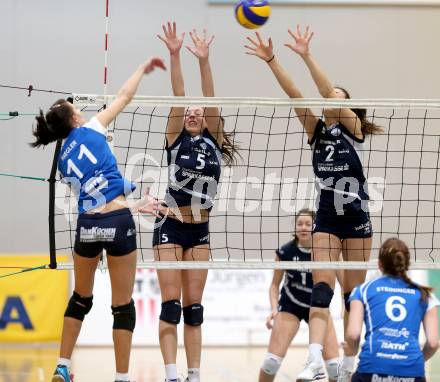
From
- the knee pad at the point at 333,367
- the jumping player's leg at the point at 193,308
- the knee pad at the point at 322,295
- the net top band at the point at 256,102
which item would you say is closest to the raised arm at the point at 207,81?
the net top band at the point at 256,102

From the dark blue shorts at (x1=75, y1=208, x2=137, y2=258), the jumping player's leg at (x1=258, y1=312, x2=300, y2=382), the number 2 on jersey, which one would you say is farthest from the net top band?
the jumping player's leg at (x1=258, y1=312, x2=300, y2=382)

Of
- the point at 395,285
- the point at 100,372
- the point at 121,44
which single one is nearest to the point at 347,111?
the point at 395,285

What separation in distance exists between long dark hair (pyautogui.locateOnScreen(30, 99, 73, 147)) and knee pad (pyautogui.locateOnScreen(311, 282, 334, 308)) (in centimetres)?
222

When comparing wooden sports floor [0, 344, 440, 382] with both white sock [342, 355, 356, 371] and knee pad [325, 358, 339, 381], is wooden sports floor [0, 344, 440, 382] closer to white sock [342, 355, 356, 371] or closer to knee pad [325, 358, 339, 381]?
knee pad [325, 358, 339, 381]

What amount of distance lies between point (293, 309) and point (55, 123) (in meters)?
2.94

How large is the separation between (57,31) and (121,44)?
97 centimetres

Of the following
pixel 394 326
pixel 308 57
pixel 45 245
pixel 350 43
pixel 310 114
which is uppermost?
pixel 350 43

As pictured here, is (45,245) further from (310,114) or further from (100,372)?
(310,114)

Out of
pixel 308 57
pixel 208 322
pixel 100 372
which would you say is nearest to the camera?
pixel 308 57

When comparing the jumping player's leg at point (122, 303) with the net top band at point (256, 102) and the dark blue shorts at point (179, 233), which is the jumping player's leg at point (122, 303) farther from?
the net top band at point (256, 102)

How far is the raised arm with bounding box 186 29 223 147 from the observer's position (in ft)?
22.5

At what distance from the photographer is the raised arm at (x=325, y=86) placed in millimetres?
6730

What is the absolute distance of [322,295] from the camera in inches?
260

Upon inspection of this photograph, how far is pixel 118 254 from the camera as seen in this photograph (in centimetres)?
569
